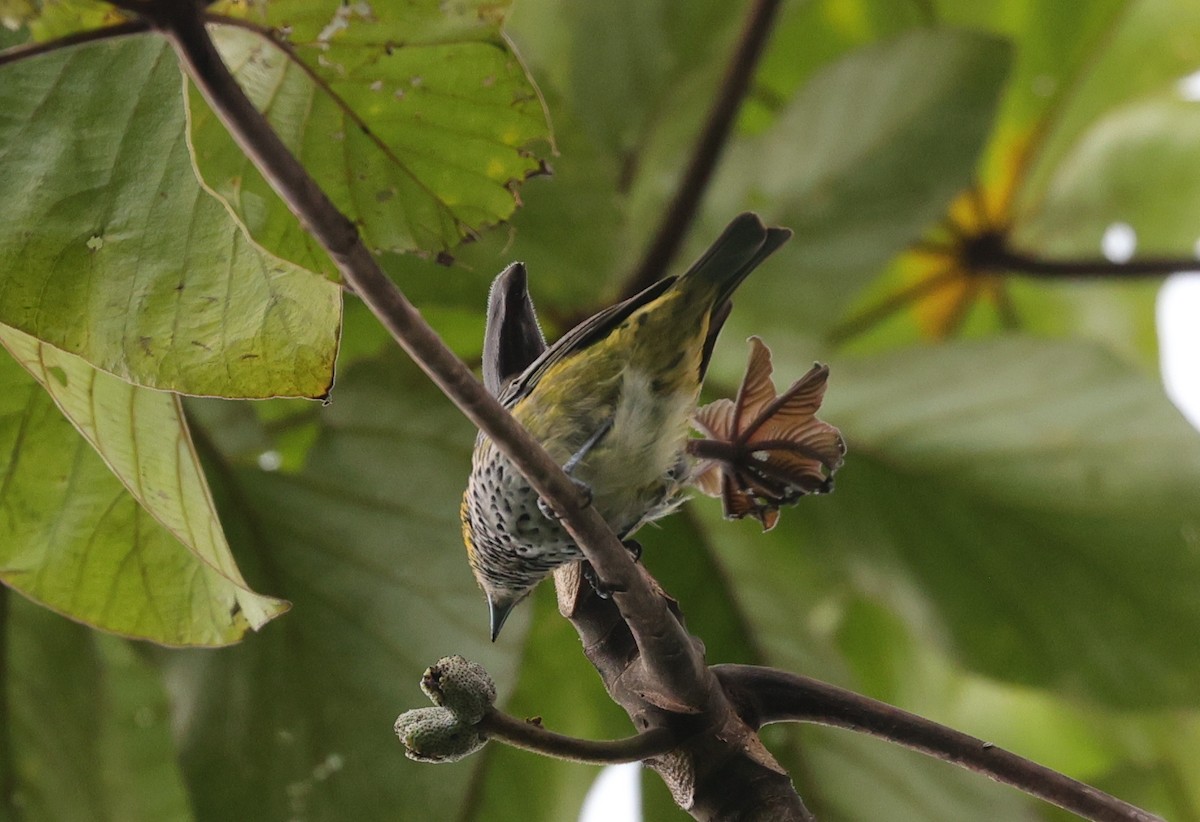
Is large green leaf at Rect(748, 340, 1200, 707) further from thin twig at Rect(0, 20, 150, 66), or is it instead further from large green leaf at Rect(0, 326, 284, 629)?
thin twig at Rect(0, 20, 150, 66)

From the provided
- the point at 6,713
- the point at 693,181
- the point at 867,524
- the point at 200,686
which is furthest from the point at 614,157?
the point at 6,713

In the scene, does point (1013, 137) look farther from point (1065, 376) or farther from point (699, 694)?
point (699, 694)

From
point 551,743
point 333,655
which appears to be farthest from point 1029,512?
point 551,743

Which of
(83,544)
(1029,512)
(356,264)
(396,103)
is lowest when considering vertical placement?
(83,544)

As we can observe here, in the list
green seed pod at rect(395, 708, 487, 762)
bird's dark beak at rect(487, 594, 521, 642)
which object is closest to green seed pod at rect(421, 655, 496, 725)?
green seed pod at rect(395, 708, 487, 762)

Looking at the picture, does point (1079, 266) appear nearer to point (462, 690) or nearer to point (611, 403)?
point (611, 403)

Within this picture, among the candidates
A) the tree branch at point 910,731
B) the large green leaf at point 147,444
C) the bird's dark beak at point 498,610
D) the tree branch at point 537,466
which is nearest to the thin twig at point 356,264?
the tree branch at point 537,466
